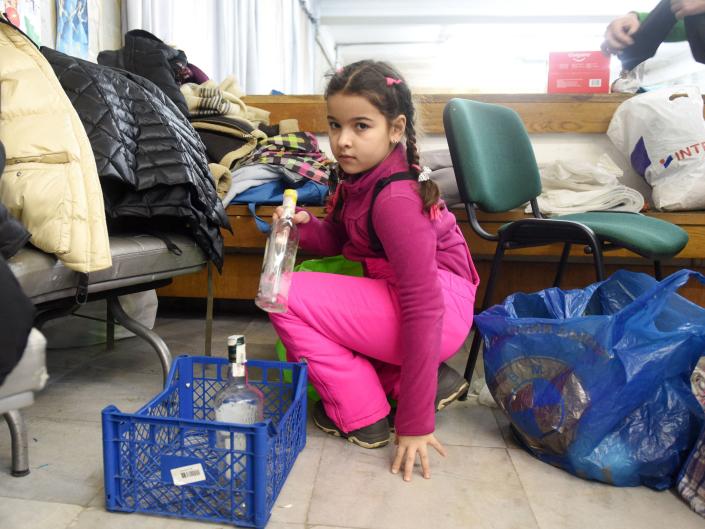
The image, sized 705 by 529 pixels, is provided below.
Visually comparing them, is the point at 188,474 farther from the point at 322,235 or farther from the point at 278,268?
the point at 322,235

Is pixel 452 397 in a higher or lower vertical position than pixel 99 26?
lower

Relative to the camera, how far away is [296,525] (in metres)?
0.88

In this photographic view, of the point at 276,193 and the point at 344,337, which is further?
the point at 276,193

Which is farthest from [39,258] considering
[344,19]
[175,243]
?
[344,19]

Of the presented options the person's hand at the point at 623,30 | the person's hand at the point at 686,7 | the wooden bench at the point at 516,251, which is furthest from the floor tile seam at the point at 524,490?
the person's hand at the point at 686,7

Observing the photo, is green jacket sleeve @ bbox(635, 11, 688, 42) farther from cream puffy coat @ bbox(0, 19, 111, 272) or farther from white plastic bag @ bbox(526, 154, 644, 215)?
cream puffy coat @ bbox(0, 19, 111, 272)

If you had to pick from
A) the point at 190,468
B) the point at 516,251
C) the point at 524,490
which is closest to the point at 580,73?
the point at 516,251

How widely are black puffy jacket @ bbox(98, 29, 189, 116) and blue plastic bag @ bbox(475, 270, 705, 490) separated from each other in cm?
139

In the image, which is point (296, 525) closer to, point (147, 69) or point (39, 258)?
point (39, 258)

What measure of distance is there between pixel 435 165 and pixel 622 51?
2.41 ft

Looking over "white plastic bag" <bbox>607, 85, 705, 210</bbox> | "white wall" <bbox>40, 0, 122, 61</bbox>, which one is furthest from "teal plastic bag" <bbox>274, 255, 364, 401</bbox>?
"white wall" <bbox>40, 0, 122, 61</bbox>

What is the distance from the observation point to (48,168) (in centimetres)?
99

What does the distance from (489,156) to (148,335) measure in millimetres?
994

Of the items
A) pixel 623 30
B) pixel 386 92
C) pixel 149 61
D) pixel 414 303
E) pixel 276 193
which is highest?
pixel 623 30
